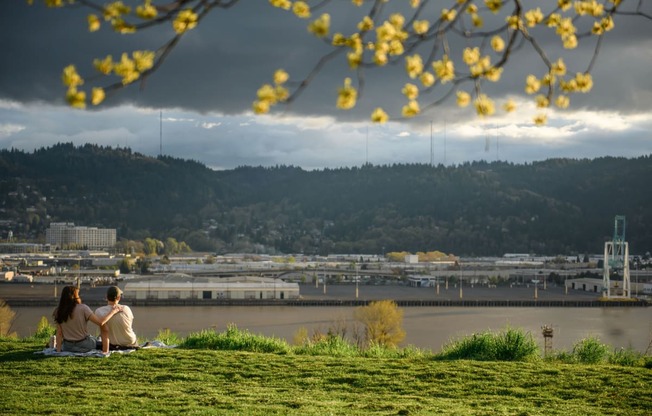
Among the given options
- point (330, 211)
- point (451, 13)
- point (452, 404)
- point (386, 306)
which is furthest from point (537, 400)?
point (330, 211)

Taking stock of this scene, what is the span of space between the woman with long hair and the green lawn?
0.50 ft

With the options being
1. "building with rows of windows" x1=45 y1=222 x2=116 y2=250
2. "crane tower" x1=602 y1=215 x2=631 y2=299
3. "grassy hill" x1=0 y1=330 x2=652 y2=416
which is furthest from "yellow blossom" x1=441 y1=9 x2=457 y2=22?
"building with rows of windows" x1=45 y1=222 x2=116 y2=250

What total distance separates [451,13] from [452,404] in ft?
8.50

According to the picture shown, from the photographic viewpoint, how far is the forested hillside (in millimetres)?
73625

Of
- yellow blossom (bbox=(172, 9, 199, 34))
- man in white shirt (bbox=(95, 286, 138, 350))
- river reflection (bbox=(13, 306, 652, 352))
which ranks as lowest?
river reflection (bbox=(13, 306, 652, 352))

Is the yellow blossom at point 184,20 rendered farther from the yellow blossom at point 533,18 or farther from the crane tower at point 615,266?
the crane tower at point 615,266

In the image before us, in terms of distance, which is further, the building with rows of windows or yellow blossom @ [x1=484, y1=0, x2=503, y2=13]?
the building with rows of windows

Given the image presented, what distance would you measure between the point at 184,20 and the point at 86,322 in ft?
12.6

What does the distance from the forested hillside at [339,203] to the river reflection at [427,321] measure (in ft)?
138

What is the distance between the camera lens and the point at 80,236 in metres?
75.1

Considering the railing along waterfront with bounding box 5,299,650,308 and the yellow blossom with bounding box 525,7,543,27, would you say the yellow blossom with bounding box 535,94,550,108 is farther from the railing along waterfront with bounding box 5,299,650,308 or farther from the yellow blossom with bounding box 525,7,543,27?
the railing along waterfront with bounding box 5,299,650,308

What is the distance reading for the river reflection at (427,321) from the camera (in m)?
19.4

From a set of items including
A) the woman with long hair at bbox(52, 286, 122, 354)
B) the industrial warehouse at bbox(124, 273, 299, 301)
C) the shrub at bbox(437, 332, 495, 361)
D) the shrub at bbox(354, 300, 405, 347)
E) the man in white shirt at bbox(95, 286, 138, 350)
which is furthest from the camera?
the industrial warehouse at bbox(124, 273, 299, 301)

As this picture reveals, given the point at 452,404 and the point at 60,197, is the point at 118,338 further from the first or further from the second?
the point at 60,197
